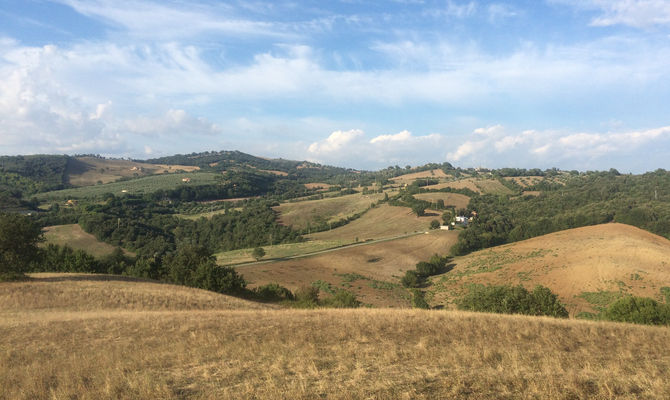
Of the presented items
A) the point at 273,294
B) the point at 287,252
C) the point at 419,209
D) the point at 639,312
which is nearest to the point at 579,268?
the point at 639,312

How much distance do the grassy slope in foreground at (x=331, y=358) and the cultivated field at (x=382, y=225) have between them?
87387 mm

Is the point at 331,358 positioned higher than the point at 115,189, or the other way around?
the point at 115,189

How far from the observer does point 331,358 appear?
1200 centimetres

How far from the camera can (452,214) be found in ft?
410

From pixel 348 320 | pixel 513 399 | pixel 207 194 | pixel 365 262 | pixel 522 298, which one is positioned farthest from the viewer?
pixel 207 194

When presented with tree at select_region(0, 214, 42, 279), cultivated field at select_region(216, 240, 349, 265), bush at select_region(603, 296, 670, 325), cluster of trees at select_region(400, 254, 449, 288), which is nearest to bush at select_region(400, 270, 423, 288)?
cluster of trees at select_region(400, 254, 449, 288)

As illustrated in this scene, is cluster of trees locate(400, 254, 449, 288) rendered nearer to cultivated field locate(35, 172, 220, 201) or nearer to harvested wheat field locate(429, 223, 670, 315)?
harvested wheat field locate(429, 223, 670, 315)

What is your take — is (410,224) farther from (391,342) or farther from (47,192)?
(47,192)

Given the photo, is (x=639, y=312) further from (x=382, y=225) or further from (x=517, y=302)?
(x=382, y=225)

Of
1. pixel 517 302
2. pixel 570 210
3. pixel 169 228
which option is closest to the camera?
pixel 517 302

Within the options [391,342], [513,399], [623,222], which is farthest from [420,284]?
[623,222]

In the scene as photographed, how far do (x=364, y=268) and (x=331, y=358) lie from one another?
209 feet

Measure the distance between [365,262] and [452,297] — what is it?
24.4 metres

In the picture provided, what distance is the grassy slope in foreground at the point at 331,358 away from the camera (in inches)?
357
